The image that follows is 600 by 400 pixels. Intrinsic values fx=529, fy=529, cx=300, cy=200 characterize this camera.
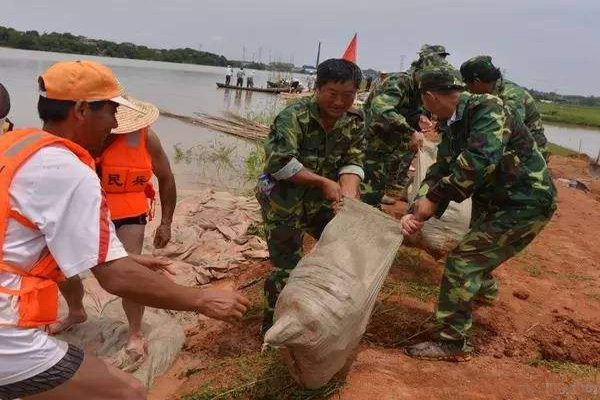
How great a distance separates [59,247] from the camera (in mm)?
1479

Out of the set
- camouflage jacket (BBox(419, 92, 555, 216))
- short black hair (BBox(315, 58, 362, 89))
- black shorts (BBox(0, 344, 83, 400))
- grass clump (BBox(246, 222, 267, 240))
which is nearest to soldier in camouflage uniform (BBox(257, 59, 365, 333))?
short black hair (BBox(315, 58, 362, 89))

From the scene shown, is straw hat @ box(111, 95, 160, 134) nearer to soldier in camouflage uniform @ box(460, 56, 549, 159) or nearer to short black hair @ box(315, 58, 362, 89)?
short black hair @ box(315, 58, 362, 89)

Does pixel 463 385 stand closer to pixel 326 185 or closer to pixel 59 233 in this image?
pixel 326 185

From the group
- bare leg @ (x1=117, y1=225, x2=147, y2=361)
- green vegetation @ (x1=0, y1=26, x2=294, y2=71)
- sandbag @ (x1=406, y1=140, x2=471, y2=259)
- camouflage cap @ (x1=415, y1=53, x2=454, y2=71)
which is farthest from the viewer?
green vegetation @ (x1=0, y1=26, x2=294, y2=71)

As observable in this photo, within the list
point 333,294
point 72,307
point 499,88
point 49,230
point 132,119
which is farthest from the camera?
point 499,88

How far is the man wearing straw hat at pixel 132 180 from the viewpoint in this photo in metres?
2.82

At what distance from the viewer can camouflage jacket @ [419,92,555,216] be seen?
2768 millimetres

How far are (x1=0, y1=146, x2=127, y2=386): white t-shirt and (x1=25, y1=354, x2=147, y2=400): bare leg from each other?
0.38 feet

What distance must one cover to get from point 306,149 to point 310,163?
88 millimetres

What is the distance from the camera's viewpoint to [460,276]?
9.92 ft

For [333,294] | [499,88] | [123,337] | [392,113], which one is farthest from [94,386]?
[499,88]

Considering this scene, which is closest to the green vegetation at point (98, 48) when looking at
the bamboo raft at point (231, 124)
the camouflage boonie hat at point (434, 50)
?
the bamboo raft at point (231, 124)

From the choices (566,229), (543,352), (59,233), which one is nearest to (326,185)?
(59,233)

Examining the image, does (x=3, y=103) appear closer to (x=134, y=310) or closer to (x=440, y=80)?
(x=134, y=310)
